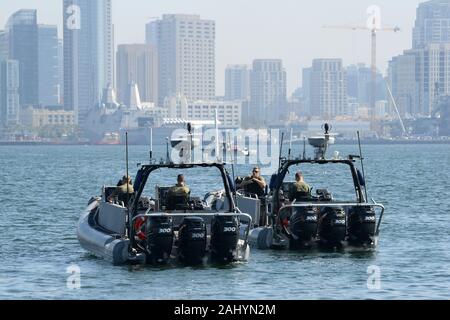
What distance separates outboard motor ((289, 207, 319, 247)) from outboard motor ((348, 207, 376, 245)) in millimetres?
727

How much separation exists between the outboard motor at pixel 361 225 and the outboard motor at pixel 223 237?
351 centimetres

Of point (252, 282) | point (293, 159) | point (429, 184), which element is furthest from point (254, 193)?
point (429, 184)

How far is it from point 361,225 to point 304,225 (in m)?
1.15

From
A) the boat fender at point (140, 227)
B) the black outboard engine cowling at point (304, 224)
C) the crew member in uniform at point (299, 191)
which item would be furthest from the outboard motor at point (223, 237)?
the crew member in uniform at point (299, 191)

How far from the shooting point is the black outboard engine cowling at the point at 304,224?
93.0ft

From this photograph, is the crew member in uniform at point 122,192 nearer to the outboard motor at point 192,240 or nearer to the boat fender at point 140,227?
the boat fender at point 140,227

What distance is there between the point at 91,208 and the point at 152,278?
291 inches

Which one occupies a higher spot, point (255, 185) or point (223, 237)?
point (255, 185)

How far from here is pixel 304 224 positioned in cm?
2850

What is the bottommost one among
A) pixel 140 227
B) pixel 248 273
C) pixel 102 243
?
pixel 248 273

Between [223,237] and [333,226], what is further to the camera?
[333,226]

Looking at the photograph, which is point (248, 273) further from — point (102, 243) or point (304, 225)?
point (102, 243)

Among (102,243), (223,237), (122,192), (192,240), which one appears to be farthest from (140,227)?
(122,192)
